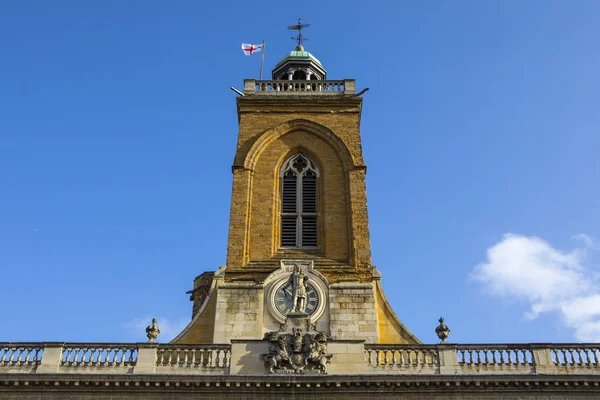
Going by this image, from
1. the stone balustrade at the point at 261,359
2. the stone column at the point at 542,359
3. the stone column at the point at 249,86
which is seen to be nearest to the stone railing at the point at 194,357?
the stone balustrade at the point at 261,359

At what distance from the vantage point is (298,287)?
68.8 ft

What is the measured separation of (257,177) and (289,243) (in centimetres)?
282

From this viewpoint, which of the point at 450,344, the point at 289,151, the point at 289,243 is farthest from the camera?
the point at 289,151

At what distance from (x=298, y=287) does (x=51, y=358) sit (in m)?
7.61

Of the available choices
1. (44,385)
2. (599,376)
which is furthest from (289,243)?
(599,376)

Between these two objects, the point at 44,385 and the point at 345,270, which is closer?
the point at 44,385

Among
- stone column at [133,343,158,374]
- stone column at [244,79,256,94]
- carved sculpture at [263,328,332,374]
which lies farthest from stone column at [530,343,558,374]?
stone column at [244,79,256,94]

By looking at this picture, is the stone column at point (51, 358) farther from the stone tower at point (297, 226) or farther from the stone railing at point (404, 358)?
the stone railing at point (404, 358)

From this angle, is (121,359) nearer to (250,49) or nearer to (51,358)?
(51,358)

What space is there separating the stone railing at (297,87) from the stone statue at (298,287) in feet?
26.4

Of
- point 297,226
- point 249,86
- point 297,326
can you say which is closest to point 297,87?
point 249,86

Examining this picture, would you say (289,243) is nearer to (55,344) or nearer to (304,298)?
(304,298)

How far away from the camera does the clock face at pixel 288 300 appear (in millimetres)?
20797

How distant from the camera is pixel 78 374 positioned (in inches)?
708
